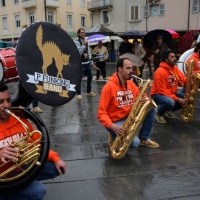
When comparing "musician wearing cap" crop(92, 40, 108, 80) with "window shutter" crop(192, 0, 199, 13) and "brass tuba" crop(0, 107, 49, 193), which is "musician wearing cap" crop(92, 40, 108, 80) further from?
"window shutter" crop(192, 0, 199, 13)

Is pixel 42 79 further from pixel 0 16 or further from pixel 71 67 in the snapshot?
pixel 0 16

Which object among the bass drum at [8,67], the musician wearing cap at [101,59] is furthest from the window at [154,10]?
the bass drum at [8,67]

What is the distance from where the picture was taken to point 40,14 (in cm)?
3016

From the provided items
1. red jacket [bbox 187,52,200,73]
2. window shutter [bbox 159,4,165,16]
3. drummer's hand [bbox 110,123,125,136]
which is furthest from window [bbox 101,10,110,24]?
drummer's hand [bbox 110,123,125,136]

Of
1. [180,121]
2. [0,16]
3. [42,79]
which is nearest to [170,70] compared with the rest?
[180,121]

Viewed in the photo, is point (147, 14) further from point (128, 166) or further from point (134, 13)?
point (128, 166)

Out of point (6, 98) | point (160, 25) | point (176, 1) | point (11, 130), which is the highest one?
point (176, 1)

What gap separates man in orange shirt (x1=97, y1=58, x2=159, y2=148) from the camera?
10.3 ft

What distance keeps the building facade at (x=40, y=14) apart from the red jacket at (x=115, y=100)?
92.6 ft

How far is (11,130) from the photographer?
78.5 inches

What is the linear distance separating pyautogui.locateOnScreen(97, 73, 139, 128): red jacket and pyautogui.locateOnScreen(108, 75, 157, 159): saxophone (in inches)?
→ 8.0

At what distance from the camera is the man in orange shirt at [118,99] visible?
3.12 metres

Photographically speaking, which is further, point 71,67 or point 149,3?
point 149,3

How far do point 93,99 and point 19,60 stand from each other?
4903mm
